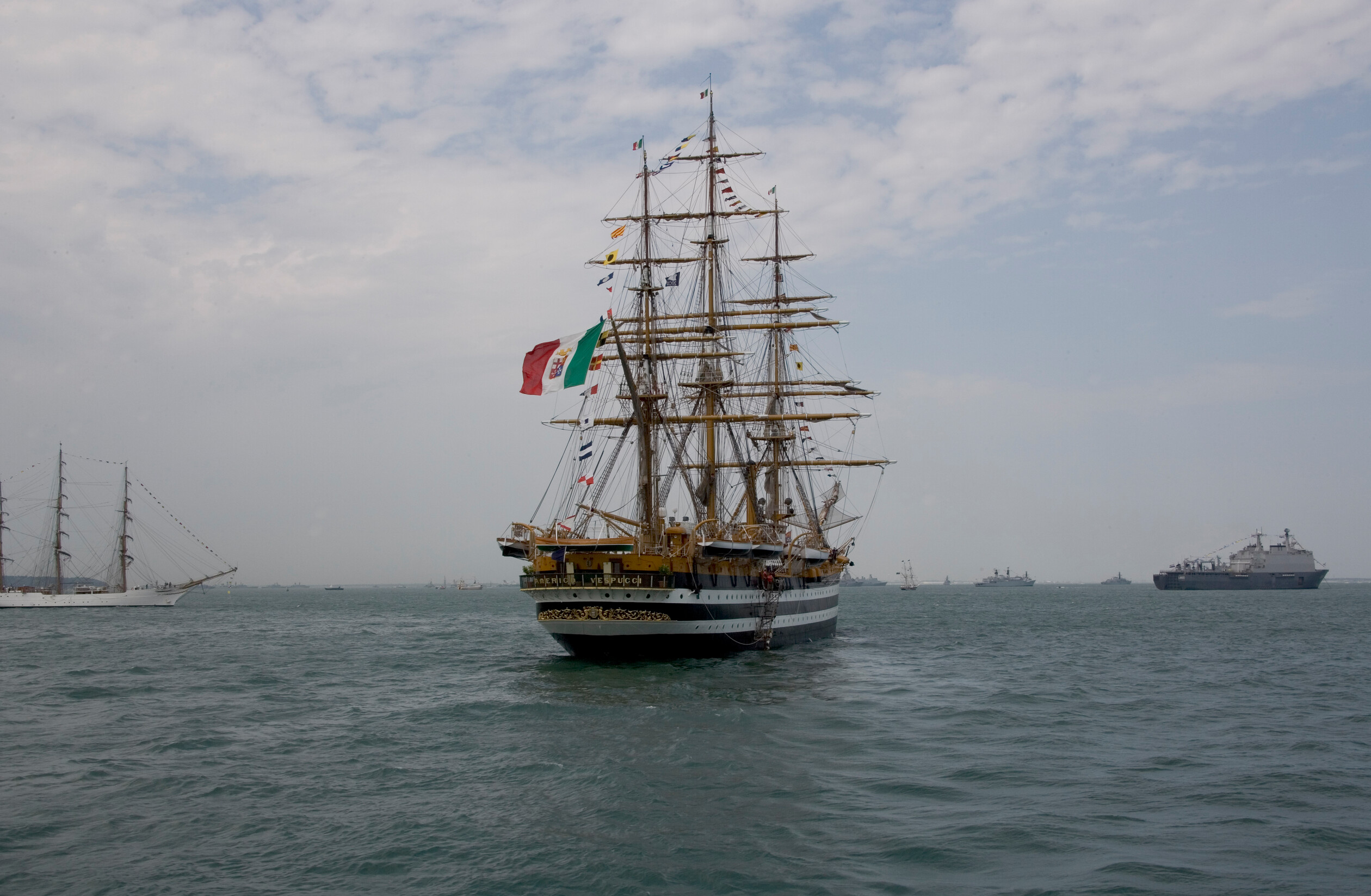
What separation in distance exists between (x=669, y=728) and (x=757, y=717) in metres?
3.24

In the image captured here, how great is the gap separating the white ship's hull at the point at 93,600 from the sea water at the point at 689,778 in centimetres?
8482

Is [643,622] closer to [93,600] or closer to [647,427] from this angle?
[647,427]

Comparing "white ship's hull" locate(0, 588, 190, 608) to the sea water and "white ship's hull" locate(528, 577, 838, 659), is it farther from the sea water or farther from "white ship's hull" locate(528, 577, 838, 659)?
"white ship's hull" locate(528, 577, 838, 659)

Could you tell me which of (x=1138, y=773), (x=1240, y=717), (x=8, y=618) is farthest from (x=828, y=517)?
(x=8, y=618)

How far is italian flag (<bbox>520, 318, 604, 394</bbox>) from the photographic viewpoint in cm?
3788

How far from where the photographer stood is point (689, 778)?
19297 millimetres

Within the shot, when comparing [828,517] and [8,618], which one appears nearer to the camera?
[828,517]

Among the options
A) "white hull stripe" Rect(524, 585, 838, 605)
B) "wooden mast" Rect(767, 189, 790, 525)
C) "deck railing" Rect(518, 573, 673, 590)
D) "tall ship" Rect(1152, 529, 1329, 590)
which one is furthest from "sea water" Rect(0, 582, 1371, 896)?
"tall ship" Rect(1152, 529, 1329, 590)

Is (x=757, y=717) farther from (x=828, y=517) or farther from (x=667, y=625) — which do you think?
(x=828, y=517)

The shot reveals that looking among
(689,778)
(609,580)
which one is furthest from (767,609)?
(689,778)

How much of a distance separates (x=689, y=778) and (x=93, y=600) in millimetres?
119191

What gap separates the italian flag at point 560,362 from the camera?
37.9 metres

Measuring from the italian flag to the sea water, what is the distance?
11.6 meters

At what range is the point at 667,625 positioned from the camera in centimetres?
3916
